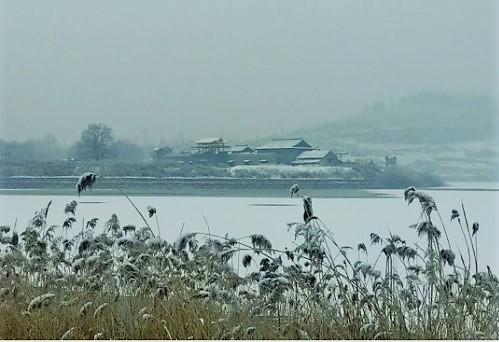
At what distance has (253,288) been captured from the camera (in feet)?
9.16

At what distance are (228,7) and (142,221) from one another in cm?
81

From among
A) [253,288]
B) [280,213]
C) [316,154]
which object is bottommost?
[253,288]

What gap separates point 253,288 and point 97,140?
76 cm

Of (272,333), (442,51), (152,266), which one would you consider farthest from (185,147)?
(442,51)

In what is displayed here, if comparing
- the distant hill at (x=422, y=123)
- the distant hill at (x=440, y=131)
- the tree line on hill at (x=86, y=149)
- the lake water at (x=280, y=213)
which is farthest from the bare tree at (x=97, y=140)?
the distant hill at (x=440, y=131)

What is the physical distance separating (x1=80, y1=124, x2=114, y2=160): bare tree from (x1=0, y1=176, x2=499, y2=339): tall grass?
218mm

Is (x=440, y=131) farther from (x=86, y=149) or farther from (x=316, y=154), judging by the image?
(x=86, y=149)

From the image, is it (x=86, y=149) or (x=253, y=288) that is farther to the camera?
(x=86, y=149)

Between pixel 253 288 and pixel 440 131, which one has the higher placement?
pixel 440 131

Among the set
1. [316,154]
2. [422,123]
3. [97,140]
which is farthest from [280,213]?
[97,140]

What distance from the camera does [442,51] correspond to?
2805 millimetres

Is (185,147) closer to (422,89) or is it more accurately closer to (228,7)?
(228,7)

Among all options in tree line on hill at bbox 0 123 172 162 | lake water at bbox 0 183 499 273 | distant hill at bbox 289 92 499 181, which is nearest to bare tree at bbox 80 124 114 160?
tree line on hill at bbox 0 123 172 162

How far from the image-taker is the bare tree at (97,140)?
9.49 feet
